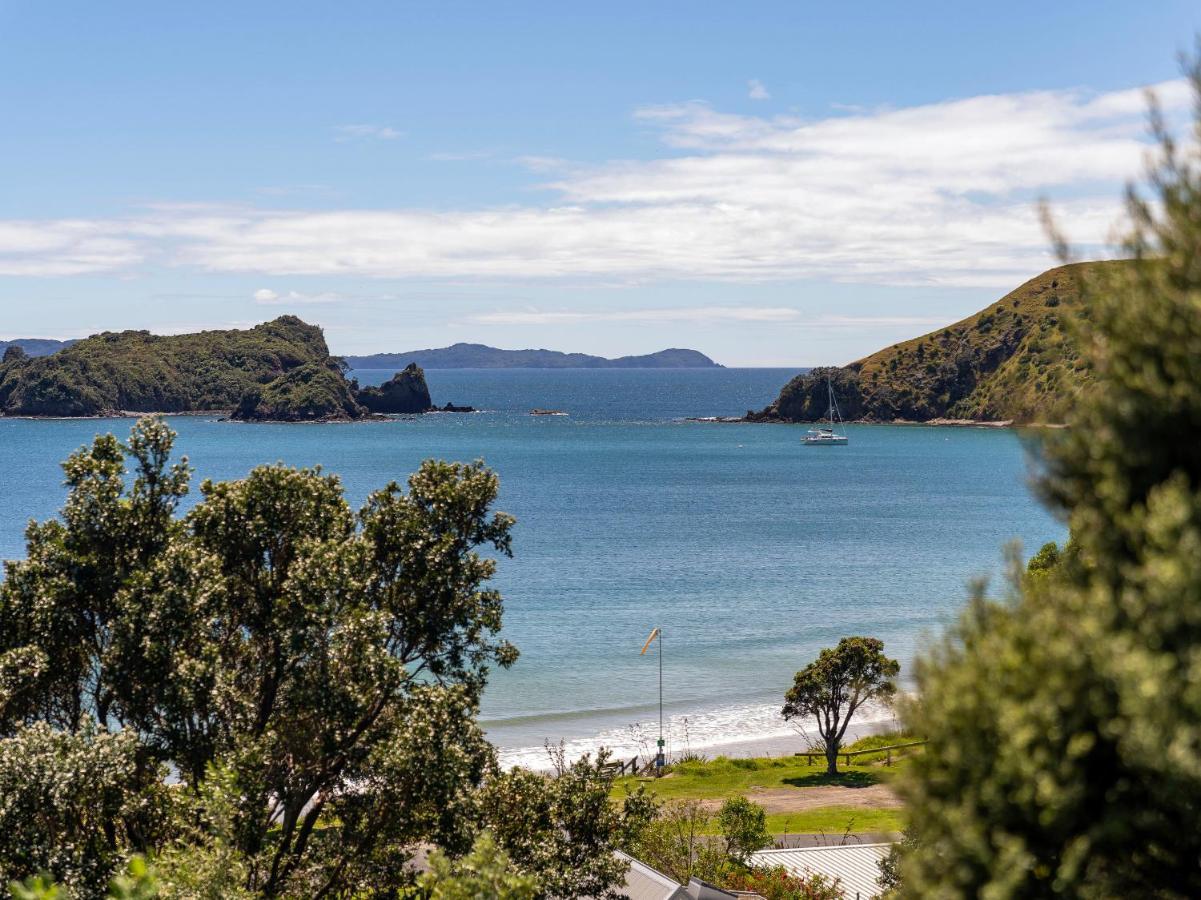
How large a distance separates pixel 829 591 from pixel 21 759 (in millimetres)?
63564

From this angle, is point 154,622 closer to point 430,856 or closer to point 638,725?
point 430,856

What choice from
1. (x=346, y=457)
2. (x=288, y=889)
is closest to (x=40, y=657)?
(x=288, y=889)

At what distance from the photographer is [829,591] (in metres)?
72.4

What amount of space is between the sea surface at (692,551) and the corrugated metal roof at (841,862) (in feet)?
44.8

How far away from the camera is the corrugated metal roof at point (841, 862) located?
27636mm

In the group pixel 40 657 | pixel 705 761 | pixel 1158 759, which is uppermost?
pixel 1158 759

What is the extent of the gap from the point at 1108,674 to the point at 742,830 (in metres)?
23.9

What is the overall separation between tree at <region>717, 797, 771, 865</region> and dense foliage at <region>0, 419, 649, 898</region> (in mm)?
12840

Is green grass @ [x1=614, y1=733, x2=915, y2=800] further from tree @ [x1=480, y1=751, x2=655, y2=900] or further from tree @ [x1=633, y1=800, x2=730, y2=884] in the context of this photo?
tree @ [x1=480, y1=751, x2=655, y2=900]

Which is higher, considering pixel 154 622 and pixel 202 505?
pixel 202 505

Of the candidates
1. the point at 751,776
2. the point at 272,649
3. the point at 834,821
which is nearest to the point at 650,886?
the point at 272,649

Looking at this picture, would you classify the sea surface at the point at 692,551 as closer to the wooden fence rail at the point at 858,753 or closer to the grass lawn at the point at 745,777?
the wooden fence rail at the point at 858,753

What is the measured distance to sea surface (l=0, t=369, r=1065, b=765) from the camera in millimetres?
50875

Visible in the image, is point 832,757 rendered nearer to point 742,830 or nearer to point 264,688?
point 742,830
